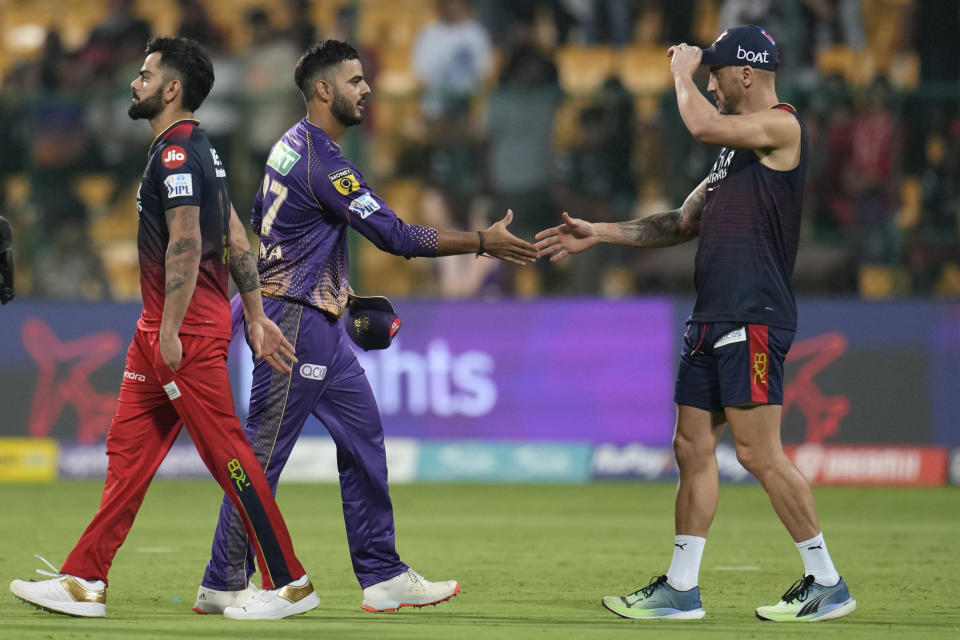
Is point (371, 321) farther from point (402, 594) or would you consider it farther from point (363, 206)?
point (402, 594)

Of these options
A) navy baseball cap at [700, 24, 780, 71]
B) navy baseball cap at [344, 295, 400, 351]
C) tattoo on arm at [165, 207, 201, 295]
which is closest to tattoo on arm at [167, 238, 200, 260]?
tattoo on arm at [165, 207, 201, 295]

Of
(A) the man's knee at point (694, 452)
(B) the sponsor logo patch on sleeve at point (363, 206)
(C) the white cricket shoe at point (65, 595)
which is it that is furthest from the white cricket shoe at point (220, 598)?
(A) the man's knee at point (694, 452)

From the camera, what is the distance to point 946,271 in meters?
13.7

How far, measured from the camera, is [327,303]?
22.9ft

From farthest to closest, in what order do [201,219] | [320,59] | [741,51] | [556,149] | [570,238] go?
[556,149] → [570,238] → [320,59] → [741,51] → [201,219]

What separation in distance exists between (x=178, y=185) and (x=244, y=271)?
1.57 ft

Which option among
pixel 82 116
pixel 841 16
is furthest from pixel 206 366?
pixel 841 16

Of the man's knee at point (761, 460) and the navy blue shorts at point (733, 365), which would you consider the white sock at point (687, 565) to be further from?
the navy blue shorts at point (733, 365)

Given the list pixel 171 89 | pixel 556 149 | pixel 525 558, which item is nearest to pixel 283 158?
pixel 171 89

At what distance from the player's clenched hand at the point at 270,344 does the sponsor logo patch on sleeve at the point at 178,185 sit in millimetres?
650

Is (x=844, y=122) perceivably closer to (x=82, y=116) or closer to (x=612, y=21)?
(x=612, y=21)

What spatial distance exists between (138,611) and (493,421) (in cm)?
689

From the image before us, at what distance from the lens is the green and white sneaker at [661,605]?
6.89m

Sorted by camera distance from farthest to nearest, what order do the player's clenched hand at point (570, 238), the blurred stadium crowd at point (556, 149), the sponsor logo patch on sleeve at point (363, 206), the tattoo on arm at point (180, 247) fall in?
the blurred stadium crowd at point (556, 149) < the player's clenched hand at point (570, 238) < the sponsor logo patch on sleeve at point (363, 206) < the tattoo on arm at point (180, 247)
